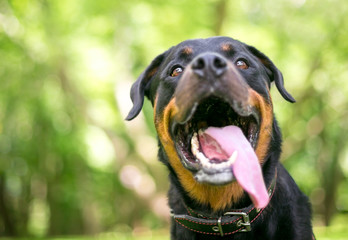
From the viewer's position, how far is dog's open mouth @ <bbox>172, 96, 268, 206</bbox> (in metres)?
2.60

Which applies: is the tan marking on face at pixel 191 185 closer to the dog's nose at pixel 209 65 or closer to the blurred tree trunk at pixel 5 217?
the dog's nose at pixel 209 65

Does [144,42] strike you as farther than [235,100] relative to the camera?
Yes

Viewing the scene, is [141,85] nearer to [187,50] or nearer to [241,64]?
[187,50]

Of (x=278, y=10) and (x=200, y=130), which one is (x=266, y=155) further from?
(x=278, y=10)

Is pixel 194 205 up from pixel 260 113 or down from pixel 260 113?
down

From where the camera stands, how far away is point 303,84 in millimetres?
11664

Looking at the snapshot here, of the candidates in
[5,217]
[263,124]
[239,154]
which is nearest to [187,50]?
[263,124]

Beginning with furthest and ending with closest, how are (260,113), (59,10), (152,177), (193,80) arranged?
(152,177) → (59,10) → (260,113) → (193,80)

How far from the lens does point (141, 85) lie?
11.8 feet

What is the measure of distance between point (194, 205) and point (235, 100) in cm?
84

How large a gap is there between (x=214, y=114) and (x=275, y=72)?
2.21 ft

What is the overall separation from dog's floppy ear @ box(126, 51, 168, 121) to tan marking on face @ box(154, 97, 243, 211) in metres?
0.19

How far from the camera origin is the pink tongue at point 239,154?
2553mm

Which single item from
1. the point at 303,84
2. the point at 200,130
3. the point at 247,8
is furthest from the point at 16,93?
the point at 200,130
